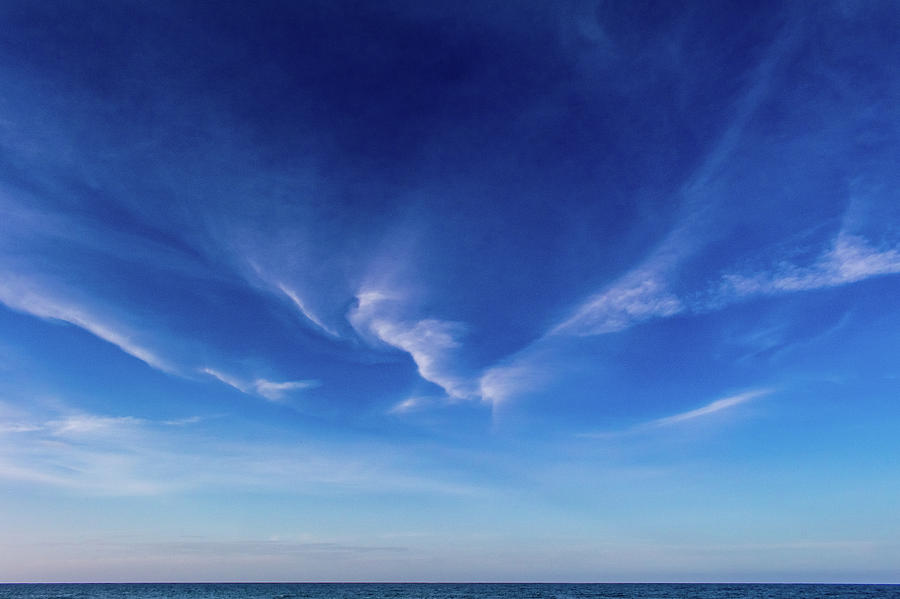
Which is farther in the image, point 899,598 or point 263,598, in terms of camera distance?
point 263,598

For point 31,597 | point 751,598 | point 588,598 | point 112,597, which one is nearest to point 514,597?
point 588,598

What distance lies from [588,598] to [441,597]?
37640 millimetres

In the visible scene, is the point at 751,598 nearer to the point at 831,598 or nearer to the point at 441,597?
the point at 831,598

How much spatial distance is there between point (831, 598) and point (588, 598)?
2533 inches

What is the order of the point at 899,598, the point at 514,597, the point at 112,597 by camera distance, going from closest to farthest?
the point at 899,598 < the point at 112,597 < the point at 514,597

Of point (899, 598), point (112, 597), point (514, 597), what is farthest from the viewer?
point (514, 597)

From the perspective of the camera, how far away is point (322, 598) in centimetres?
14575

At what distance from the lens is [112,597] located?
15100 centimetres

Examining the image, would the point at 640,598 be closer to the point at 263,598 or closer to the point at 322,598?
the point at 322,598

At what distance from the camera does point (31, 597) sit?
144m

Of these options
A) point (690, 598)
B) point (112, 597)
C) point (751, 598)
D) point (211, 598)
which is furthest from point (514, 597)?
point (112, 597)

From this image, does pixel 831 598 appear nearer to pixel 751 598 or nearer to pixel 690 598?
pixel 751 598

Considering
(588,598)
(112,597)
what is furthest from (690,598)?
(112,597)

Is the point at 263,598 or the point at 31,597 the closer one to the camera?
the point at 31,597
